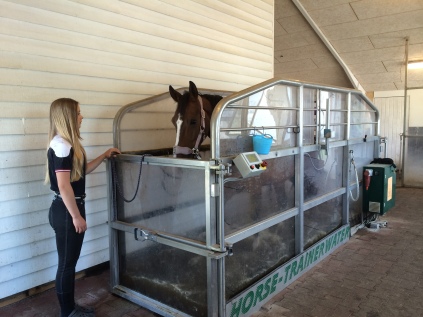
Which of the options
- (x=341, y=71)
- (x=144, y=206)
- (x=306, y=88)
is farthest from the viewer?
(x=341, y=71)

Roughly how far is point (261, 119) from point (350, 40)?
18.4 ft

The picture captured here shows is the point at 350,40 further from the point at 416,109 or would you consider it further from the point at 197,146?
the point at 197,146

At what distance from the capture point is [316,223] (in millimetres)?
3855

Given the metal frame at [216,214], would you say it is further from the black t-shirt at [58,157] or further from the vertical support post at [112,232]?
the black t-shirt at [58,157]

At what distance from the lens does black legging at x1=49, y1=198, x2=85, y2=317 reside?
8.01ft

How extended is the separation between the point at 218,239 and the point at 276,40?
671 cm

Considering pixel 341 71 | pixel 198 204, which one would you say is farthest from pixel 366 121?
pixel 341 71

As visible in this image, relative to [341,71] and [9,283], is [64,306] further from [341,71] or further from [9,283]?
[341,71]

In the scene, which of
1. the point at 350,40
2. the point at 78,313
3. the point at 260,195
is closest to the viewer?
the point at 78,313

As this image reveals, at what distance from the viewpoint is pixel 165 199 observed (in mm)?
2693

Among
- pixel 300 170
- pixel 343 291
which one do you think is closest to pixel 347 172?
pixel 300 170

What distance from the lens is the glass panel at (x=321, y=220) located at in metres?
3.69

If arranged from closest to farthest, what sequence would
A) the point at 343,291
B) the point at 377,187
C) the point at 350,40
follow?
the point at 343,291 < the point at 377,187 < the point at 350,40

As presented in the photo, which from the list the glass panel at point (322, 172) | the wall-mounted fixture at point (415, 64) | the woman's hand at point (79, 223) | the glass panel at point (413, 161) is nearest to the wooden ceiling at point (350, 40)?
the wall-mounted fixture at point (415, 64)
